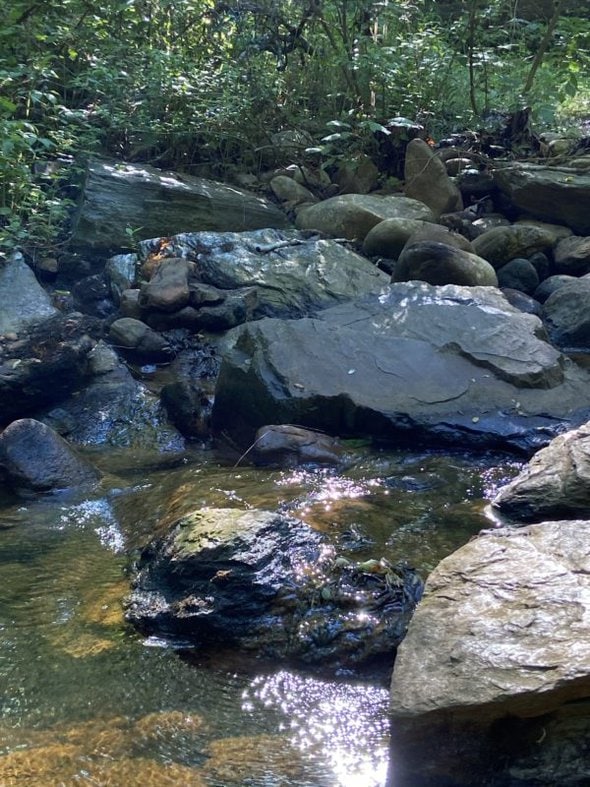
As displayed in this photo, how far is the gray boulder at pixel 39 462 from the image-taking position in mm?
4156

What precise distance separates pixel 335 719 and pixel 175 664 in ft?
1.96

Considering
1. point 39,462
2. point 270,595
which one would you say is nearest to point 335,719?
point 270,595

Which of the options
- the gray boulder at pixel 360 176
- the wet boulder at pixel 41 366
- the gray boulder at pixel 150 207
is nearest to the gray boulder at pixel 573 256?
the gray boulder at pixel 360 176

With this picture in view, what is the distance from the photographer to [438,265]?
230 inches

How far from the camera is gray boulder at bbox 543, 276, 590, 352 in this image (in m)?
5.85

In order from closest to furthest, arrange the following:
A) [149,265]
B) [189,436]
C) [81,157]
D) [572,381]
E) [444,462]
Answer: [444,462] → [572,381] → [189,436] → [149,265] → [81,157]

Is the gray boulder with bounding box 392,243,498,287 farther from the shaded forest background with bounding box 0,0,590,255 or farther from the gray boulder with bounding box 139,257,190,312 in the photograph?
the shaded forest background with bounding box 0,0,590,255

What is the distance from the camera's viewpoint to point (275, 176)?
27.6 ft

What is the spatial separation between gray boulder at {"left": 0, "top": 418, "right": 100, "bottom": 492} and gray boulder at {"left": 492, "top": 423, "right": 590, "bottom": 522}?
2.15 m

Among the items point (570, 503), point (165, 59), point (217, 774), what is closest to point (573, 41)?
point (165, 59)

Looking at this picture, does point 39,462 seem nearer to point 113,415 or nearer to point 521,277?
point 113,415

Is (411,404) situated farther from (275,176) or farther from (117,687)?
(275,176)

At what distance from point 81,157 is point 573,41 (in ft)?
17.4

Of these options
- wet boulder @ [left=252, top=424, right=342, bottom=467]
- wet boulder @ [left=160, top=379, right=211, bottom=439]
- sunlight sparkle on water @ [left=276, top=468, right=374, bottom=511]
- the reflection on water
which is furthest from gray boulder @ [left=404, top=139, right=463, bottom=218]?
sunlight sparkle on water @ [left=276, top=468, right=374, bottom=511]
